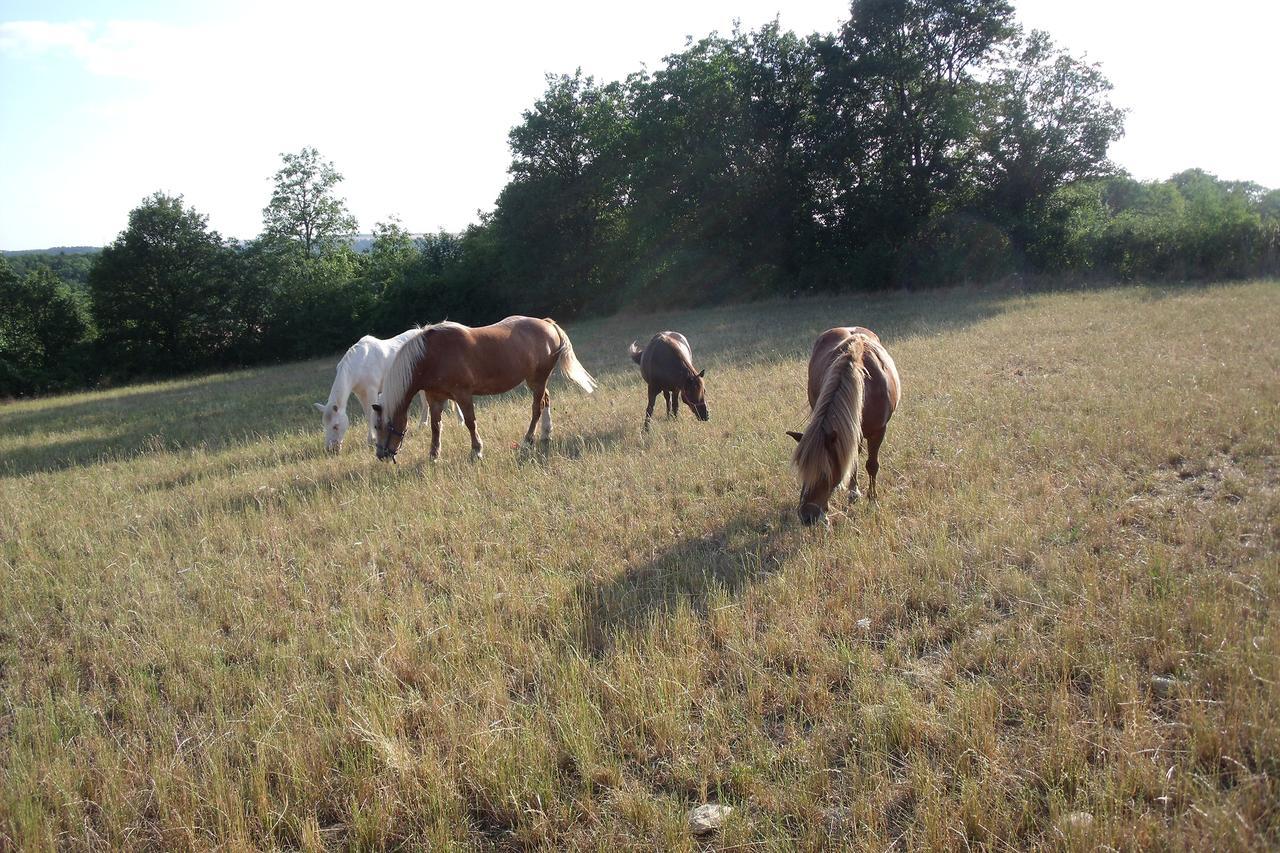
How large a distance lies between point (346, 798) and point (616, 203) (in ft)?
123

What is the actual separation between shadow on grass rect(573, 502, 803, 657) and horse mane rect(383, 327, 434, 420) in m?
4.91

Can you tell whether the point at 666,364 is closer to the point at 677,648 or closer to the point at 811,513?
the point at 811,513

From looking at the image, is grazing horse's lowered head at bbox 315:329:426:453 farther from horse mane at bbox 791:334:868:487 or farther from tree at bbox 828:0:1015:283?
tree at bbox 828:0:1015:283

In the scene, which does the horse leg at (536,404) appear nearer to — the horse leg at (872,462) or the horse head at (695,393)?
the horse head at (695,393)

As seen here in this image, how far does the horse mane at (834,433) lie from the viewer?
209 inches

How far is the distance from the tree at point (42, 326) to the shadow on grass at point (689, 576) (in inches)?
1554

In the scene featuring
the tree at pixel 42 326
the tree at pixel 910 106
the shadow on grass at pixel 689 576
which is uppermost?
the tree at pixel 910 106

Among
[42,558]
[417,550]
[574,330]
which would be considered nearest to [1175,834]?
[417,550]

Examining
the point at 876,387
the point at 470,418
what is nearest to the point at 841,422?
the point at 876,387

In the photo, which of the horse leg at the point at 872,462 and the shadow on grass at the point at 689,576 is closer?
the shadow on grass at the point at 689,576

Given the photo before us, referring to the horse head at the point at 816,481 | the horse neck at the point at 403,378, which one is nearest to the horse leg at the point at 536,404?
the horse neck at the point at 403,378

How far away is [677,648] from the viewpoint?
13.3ft

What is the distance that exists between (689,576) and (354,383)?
8.31 metres

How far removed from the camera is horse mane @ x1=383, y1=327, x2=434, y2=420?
887 centimetres
